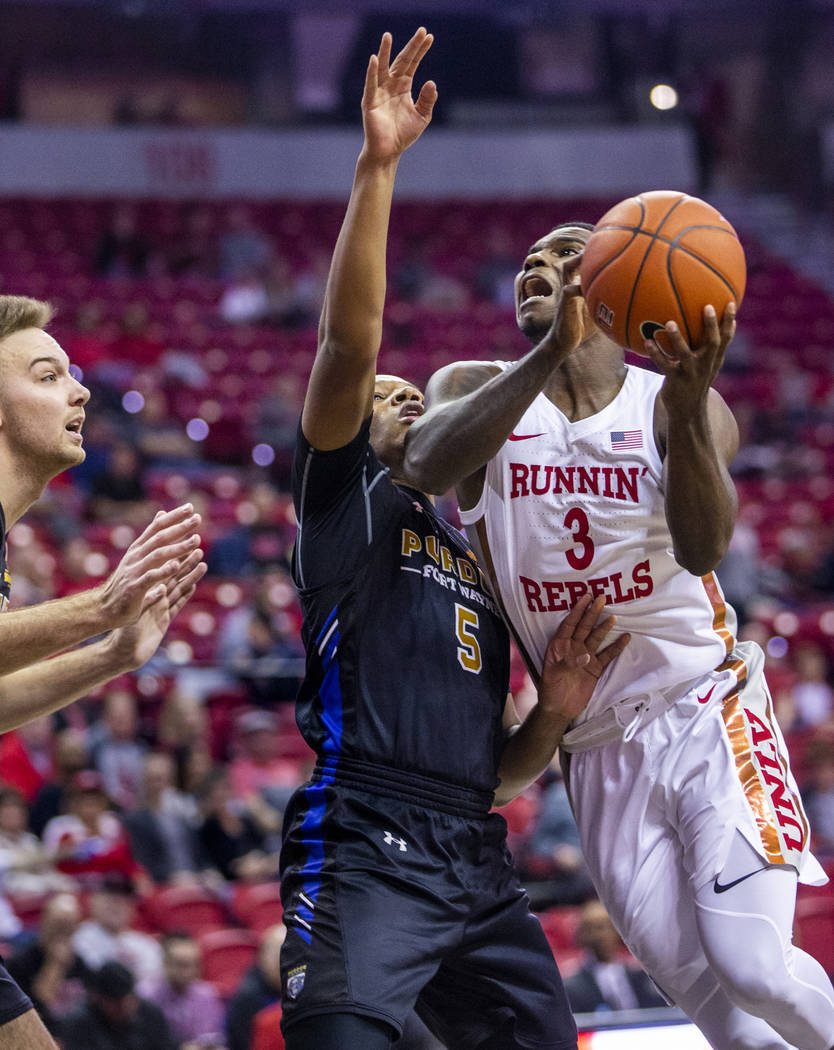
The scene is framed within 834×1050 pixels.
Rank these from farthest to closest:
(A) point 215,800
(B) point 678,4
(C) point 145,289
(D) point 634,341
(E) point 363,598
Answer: (B) point 678,4 < (C) point 145,289 < (A) point 215,800 < (E) point 363,598 < (D) point 634,341

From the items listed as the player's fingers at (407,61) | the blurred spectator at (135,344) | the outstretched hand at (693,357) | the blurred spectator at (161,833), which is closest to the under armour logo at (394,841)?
the outstretched hand at (693,357)

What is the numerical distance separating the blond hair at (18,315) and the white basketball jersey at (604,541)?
1252 mm

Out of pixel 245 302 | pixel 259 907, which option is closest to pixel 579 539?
pixel 259 907

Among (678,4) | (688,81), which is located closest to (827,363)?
(678,4)

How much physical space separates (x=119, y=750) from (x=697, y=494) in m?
5.31

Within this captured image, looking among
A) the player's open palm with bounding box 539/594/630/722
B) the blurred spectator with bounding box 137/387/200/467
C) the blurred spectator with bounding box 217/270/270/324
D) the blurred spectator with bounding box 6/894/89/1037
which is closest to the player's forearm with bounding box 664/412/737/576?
the player's open palm with bounding box 539/594/630/722

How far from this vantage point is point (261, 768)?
317 inches

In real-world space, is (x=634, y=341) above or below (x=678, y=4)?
below

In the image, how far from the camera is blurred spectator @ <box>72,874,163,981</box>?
616 cm

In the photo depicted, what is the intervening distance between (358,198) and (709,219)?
83 centimetres

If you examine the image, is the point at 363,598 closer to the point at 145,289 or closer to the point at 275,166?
the point at 145,289

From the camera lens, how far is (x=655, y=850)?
146 inches

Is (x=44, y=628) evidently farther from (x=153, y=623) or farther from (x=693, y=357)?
(x=693, y=357)

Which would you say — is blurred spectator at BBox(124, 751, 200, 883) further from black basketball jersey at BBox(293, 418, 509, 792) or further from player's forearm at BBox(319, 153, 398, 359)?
player's forearm at BBox(319, 153, 398, 359)
